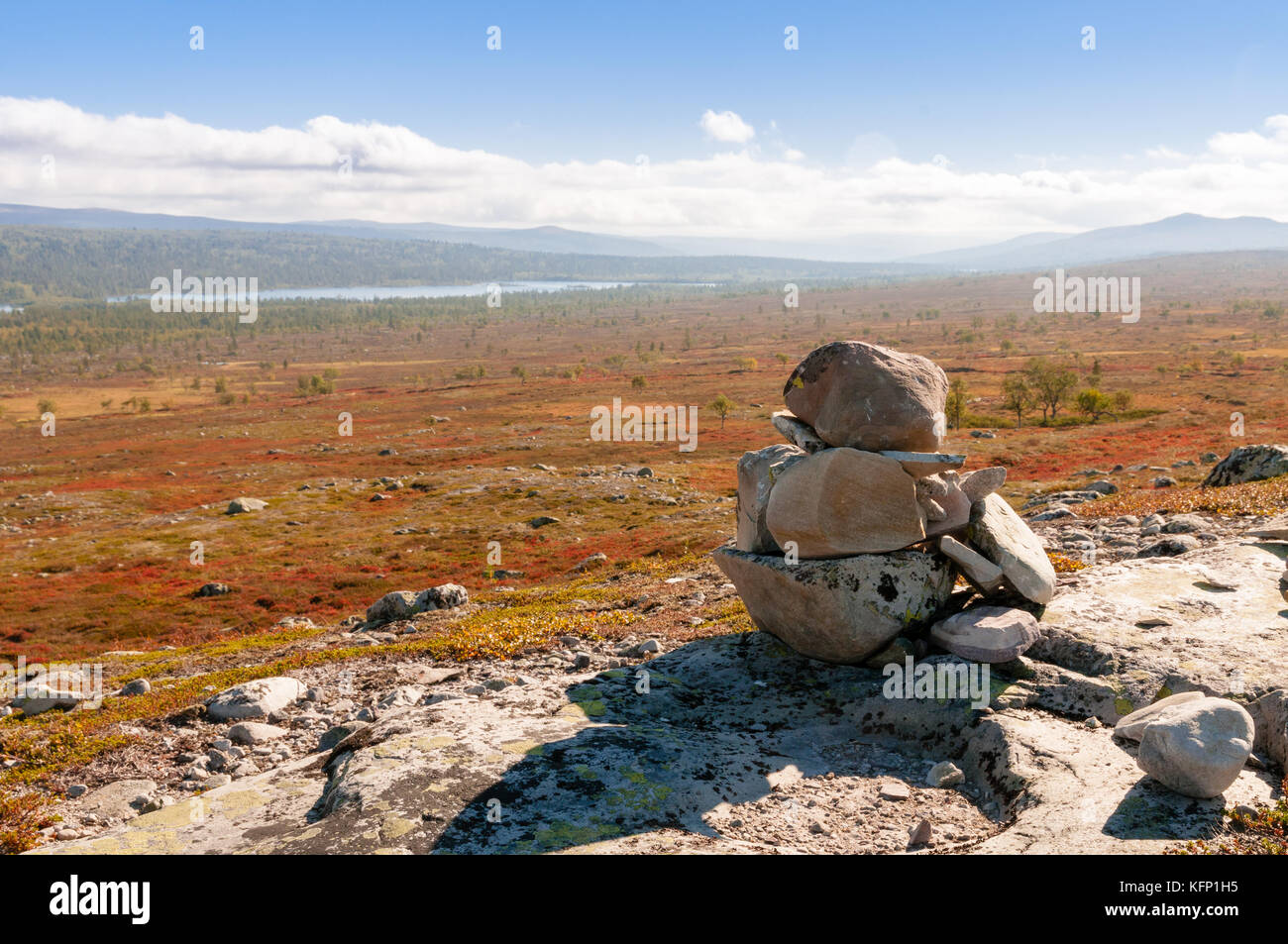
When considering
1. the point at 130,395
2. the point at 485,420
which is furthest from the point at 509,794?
the point at 130,395

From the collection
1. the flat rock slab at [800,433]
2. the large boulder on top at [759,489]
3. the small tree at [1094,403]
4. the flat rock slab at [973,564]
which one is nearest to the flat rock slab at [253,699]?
the large boulder on top at [759,489]

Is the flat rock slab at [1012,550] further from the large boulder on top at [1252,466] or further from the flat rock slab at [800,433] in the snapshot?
the large boulder on top at [1252,466]

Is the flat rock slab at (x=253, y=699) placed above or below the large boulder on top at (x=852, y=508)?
below

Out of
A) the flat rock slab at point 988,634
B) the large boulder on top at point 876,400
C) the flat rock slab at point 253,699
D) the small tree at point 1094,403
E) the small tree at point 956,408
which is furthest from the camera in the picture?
the small tree at point 1094,403

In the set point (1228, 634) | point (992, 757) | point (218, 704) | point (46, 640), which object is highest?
point (1228, 634)

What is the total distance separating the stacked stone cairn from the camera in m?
14.7

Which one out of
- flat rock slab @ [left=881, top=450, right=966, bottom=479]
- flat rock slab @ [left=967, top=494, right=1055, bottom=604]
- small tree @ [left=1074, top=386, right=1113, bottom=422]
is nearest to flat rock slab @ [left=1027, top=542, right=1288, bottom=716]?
flat rock slab @ [left=967, top=494, right=1055, bottom=604]

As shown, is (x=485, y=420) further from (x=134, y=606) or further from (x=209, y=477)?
(x=134, y=606)

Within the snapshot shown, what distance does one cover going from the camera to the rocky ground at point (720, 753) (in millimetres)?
9625

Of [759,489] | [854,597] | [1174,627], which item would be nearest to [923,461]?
[854,597]

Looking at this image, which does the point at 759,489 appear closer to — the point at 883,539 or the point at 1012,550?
the point at 883,539

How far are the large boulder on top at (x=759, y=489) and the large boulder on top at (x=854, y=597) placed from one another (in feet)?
3.29

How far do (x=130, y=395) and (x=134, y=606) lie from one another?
15386cm

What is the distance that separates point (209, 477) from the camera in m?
80.0
